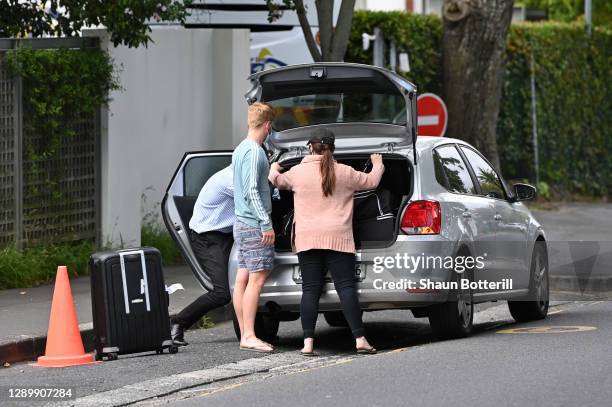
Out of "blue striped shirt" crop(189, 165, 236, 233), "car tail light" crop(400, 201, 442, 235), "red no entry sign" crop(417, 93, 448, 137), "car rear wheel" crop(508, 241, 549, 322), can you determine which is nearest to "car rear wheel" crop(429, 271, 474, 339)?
"car tail light" crop(400, 201, 442, 235)

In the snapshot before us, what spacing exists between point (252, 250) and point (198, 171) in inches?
55.7

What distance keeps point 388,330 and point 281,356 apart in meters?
2.03

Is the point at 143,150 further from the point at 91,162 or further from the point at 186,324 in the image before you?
the point at 186,324

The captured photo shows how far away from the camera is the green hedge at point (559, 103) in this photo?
24.0 metres

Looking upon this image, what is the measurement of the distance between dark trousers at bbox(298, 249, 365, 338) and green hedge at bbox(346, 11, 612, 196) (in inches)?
459

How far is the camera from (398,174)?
11.3 m

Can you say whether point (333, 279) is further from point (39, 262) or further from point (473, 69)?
point (473, 69)

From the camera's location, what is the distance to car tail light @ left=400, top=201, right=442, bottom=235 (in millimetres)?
10648

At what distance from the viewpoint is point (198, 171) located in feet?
39.0

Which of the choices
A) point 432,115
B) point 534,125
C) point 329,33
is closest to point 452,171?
point 329,33

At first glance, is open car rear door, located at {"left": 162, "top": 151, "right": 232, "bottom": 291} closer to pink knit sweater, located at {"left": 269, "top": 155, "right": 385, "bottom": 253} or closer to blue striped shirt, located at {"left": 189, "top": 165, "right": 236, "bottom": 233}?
blue striped shirt, located at {"left": 189, "top": 165, "right": 236, "bottom": 233}

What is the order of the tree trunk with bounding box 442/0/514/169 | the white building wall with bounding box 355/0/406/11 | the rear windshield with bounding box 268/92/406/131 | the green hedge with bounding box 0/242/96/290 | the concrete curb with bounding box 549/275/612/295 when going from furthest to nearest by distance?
the white building wall with bounding box 355/0/406/11 → the tree trunk with bounding box 442/0/514/169 → the concrete curb with bounding box 549/275/612/295 → the green hedge with bounding box 0/242/96/290 → the rear windshield with bounding box 268/92/406/131

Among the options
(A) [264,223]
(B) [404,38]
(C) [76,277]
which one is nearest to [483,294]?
(A) [264,223]

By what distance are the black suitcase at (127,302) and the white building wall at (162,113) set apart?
522 cm
